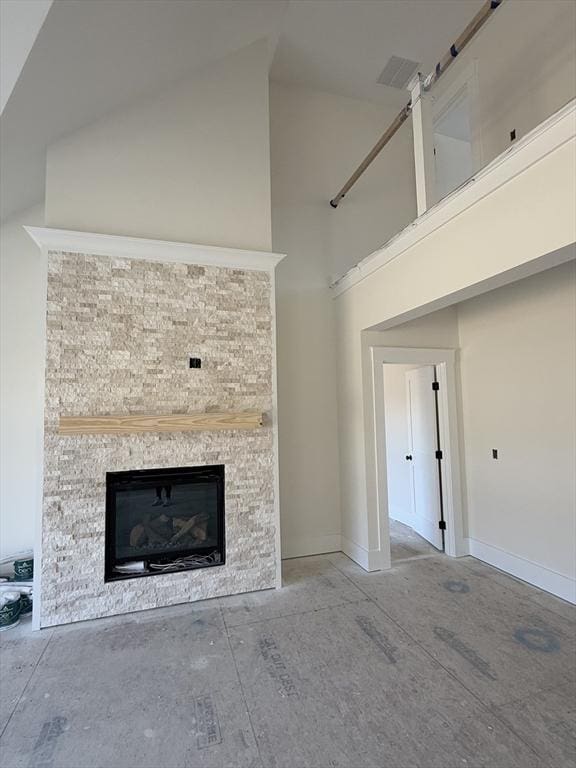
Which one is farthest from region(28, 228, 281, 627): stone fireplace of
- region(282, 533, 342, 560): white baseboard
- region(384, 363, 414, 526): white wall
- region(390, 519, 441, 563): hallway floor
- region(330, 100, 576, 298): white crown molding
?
region(384, 363, 414, 526): white wall

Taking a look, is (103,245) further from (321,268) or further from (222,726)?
(222,726)

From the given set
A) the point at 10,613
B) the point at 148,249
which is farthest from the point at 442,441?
the point at 10,613

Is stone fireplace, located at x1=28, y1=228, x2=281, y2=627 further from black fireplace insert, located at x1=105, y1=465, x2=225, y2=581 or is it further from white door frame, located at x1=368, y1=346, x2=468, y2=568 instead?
white door frame, located at x1=368, y1=346, x2=468, y2=568

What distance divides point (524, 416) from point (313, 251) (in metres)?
2.84

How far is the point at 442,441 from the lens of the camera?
434 centimetres

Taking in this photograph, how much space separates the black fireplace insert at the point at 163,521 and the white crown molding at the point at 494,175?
2.45 m

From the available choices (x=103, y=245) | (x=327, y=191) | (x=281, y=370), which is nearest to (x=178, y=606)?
(x=281, y=370)

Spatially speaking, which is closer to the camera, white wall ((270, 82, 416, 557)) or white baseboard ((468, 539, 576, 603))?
white baseboard ((468, 539, 576, 603))

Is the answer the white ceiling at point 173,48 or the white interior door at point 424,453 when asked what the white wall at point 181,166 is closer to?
the white ceiling at point 173,48

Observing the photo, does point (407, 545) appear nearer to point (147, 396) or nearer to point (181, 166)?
point (147, 396)

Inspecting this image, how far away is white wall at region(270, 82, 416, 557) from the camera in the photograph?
4293mm

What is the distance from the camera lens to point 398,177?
5.00 metres

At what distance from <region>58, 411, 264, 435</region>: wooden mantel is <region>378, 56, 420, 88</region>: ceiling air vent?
13.9 feet

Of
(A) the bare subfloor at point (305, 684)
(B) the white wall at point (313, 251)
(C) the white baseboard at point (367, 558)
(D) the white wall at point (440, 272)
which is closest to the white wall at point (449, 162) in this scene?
(B) the white wall at point (313, 251)
